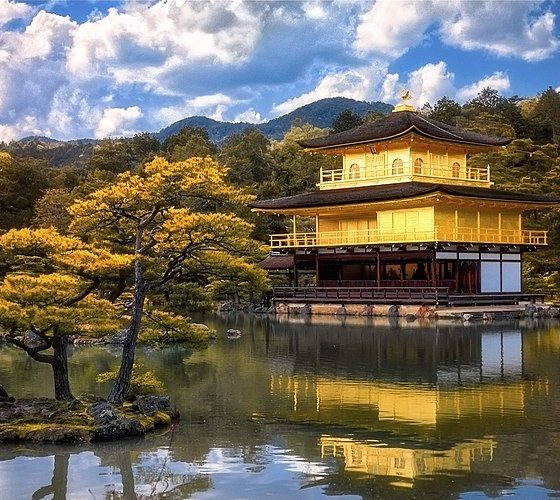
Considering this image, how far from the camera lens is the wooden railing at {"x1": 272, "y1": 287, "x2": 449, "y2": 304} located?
3556cm

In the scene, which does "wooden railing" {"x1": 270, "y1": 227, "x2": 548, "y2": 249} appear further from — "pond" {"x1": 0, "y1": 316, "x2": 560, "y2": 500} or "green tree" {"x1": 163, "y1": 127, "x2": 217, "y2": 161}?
"pond" {"x1": 0, "y1": 316, "x2": 560, "y2": 500}

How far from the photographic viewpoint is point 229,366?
19.8 metres

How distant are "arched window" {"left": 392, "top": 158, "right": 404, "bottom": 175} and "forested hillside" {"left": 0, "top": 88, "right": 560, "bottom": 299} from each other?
779 centimetres

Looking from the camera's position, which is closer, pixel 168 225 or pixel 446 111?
pixel 168 225

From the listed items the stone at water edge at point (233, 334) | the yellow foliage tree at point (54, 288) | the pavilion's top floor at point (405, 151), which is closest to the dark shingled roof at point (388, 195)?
the pavilion's top floor at point (405, 151)

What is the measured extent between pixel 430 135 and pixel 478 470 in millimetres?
31480

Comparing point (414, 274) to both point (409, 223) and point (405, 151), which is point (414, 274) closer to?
point (409, 223)

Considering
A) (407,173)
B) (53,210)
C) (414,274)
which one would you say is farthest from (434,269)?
(53,210)

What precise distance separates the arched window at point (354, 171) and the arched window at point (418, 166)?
3.50m

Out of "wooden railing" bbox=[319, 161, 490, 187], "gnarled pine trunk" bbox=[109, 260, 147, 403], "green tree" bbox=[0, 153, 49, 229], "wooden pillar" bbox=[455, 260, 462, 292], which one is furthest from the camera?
"green tree" bbox=[0, 153, 49, 229]

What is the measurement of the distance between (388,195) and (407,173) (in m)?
3.13

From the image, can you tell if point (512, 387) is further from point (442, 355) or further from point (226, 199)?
point (226, 199)

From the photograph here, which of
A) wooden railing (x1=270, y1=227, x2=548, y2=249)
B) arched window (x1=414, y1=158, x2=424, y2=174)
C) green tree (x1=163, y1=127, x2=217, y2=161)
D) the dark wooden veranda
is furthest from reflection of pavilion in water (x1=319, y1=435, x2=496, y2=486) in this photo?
green tree (x1=163, y1=127, x2=217, y2=161)

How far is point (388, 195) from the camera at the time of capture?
3803cm
